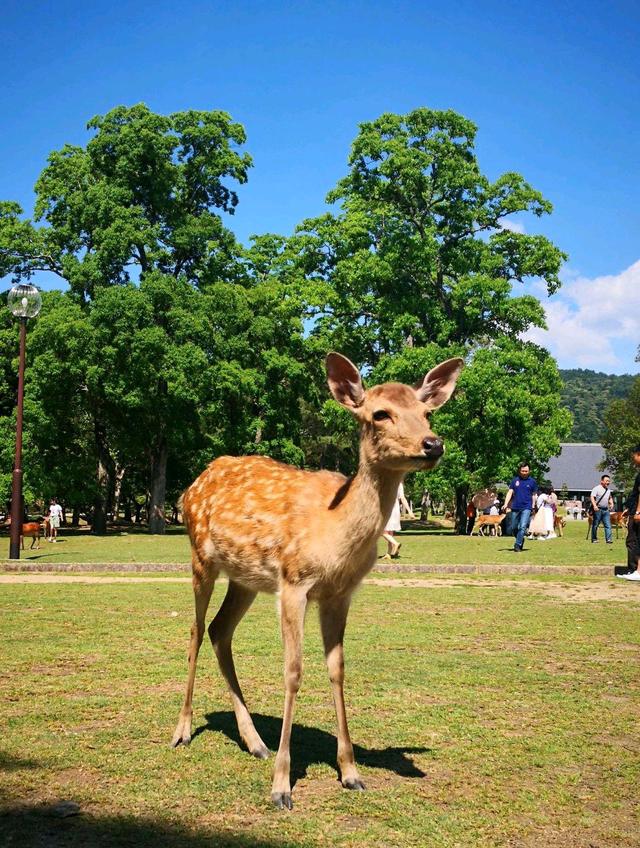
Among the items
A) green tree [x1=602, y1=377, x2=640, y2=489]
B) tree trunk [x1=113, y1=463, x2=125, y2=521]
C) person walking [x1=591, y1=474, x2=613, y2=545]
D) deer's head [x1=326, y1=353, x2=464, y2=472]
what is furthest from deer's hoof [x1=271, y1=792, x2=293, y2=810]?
green tree [x1=602, y1=377, x2=640, y2=489]

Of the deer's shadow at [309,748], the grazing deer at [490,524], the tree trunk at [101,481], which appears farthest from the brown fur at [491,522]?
the deer's shadow at [309,748]

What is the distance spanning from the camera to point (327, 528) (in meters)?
5.70

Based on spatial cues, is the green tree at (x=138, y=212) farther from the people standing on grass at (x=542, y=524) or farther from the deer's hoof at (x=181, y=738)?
the deer's hoof at (x=181, y=738)

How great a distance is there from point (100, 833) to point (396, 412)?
9.32ft

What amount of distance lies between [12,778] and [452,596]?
10.0 meters

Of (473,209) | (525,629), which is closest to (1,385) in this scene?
(473,209)

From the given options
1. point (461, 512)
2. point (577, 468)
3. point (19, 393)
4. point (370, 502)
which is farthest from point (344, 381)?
point (577, 468)

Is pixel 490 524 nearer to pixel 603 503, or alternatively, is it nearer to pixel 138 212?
pixel 603 503

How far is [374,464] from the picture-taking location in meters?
5.64

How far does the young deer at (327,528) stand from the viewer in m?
5.44

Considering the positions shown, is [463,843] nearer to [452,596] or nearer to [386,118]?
[452,596]

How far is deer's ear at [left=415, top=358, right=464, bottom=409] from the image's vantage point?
593 cm

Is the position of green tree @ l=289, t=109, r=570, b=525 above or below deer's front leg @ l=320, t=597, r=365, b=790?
above

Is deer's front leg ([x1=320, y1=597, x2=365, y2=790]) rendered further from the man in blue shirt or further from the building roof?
the building roof
